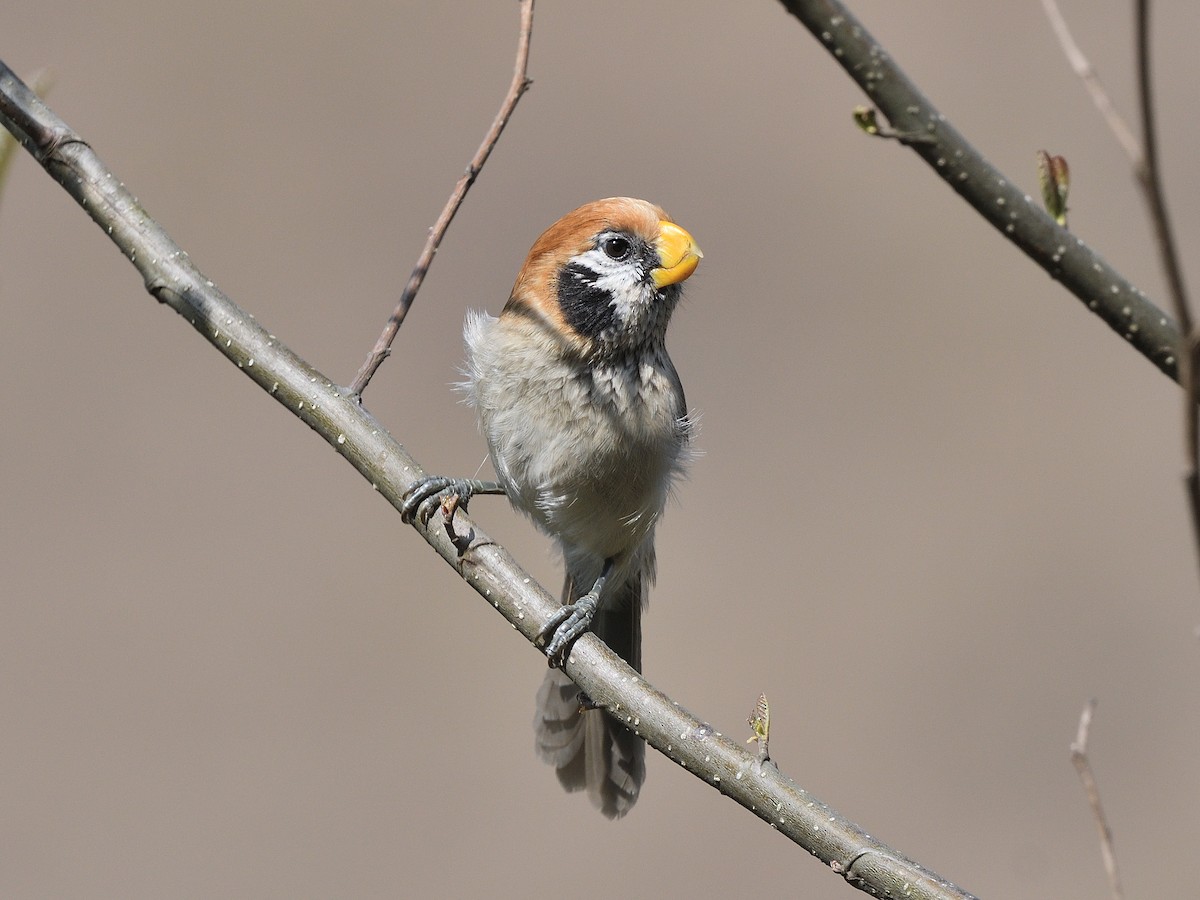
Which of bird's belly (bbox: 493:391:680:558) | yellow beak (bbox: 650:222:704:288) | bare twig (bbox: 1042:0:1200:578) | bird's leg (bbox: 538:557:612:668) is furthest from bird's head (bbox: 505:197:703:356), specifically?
bare twig (bbox: 1042:0:1200:578)

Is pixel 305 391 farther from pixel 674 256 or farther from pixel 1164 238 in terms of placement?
pixel 1164 238

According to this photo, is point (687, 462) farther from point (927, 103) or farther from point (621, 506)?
point (927, 103)

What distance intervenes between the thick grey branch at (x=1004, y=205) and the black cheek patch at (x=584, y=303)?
2.04m

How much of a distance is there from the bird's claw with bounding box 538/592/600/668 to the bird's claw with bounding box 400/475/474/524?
0.33m

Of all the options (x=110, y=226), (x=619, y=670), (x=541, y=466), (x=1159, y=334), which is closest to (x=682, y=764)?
(x=619, y=670)

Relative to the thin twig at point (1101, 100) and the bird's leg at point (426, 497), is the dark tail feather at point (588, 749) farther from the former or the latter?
the thin twig at point (1101, 100)

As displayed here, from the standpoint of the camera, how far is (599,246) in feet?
11.0

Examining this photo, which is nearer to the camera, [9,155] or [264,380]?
[9,155]

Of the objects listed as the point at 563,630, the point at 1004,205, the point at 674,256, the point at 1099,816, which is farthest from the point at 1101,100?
the point at 674,256

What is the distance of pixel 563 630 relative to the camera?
8.98 ft

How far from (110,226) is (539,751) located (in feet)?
6.88

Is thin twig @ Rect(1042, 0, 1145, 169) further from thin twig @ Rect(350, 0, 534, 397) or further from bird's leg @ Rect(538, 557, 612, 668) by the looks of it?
bird's leg @ Rect(538, 557, 612, 668)

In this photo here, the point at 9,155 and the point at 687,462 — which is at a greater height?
the point at 687,462

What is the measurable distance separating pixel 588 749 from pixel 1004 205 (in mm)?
2722
